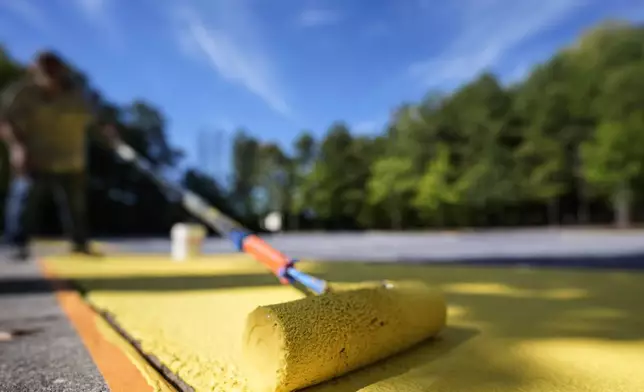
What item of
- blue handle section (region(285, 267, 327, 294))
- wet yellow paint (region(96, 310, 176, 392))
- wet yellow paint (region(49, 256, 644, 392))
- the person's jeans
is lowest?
wet yellow paint (region(49, 256, 644, 392))

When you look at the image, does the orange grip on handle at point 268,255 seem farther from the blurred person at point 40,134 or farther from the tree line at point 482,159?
the tree line at point 482,159

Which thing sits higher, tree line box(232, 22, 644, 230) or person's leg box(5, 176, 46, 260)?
tree line box(232, 22, 644, 230)

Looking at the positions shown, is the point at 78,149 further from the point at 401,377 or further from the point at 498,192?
the point at 498,192

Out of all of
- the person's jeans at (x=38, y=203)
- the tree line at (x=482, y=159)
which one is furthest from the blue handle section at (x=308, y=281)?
the tree line at (x=482, y=159)

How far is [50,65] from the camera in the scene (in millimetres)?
5996

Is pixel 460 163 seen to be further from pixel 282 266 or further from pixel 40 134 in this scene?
pixel 282 266

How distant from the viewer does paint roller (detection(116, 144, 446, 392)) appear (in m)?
1.41

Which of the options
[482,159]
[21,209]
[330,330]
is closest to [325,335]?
[330,330]

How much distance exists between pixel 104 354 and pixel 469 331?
4.84 feet

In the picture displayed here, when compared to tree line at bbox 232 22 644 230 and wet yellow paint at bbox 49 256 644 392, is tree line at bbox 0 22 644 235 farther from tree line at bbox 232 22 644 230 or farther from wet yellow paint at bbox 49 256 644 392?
wet yellow paint at bbox 49 256 644 392

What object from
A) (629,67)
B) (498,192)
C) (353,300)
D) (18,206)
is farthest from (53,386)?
(629,67)

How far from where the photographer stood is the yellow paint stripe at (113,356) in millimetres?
1504

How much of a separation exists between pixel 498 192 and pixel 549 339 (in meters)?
31.5

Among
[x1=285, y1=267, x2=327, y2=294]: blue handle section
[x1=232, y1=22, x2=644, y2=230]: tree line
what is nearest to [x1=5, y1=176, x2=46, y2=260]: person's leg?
[x1=285, y1=267, x2=327, y2=294]: blue handle section
